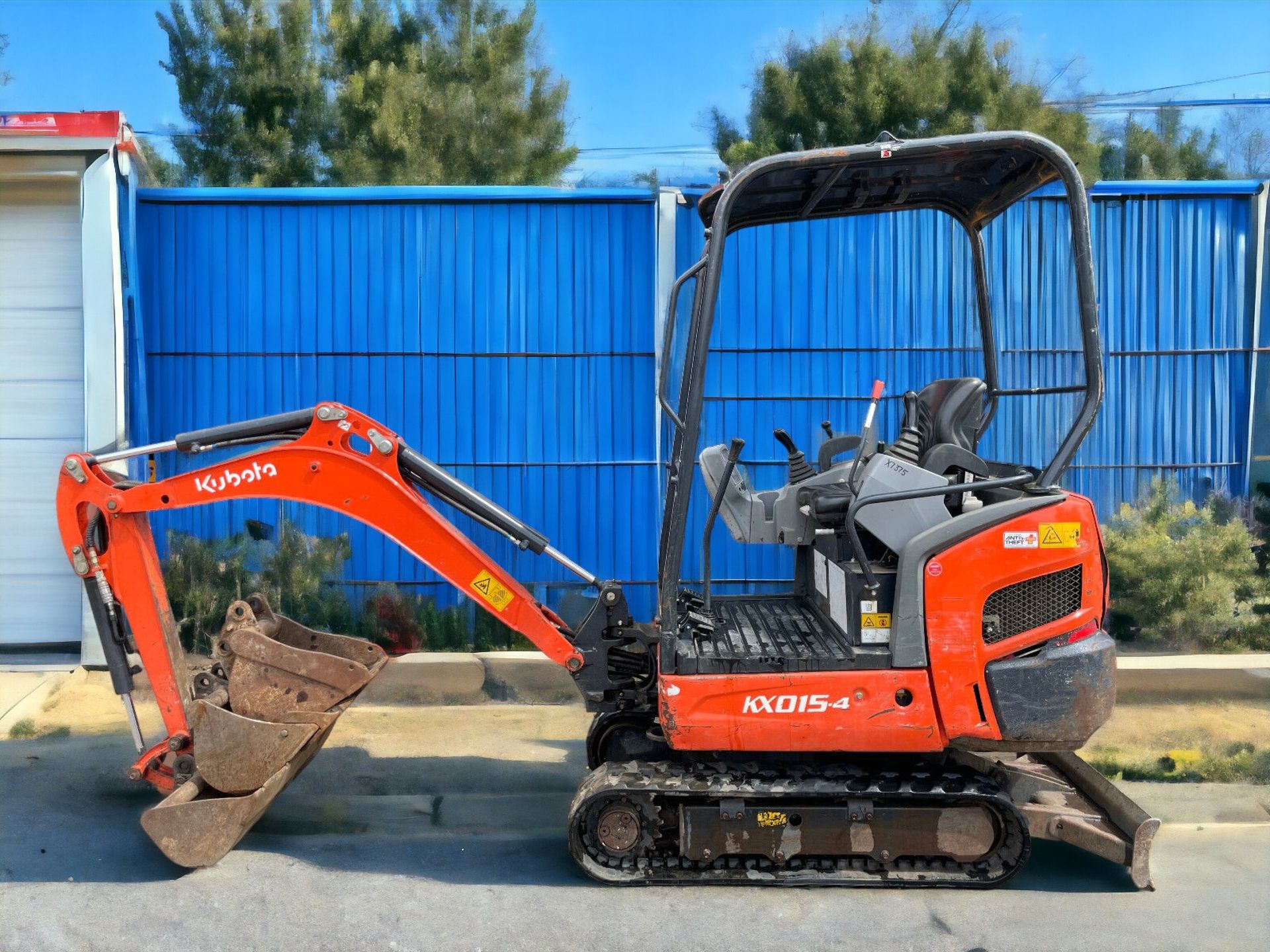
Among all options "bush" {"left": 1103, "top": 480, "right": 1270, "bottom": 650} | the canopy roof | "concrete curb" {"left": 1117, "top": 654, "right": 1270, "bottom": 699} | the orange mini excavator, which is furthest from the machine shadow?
"bush" {"left": 1103, "top": 480, "right": 1270, "bottom": 650}

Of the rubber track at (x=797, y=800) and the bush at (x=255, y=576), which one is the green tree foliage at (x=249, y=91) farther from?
the rubber track at (x=797, y=800)

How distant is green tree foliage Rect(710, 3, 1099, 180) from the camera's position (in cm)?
1399

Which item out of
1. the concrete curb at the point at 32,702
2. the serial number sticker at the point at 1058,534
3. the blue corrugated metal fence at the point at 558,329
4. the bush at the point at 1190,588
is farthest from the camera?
the blue corrugated metal fence at the point at 558,329

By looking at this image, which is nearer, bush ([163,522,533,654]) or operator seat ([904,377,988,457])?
operator seat ([904,377,988,457])

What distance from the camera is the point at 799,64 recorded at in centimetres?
1484

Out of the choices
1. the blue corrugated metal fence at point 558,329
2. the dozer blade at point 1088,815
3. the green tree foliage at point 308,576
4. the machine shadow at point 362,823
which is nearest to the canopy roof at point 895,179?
the dozer blade at point 1088,815

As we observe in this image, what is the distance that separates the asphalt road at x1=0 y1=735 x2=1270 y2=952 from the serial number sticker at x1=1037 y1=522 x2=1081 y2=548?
4.93 feet

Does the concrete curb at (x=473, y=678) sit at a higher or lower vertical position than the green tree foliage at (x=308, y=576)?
lower

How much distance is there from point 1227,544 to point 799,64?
375 inches

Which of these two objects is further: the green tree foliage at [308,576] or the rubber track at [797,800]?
the green tree foliage at [308,576]

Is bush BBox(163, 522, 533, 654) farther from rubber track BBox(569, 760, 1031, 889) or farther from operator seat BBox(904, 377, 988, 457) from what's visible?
operator seat BBox(904, 377, 988, 457)

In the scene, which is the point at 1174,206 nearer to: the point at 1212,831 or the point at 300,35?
the point at 1212,831

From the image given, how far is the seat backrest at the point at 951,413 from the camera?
495 cm

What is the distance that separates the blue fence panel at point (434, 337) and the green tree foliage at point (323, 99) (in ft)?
25.2
